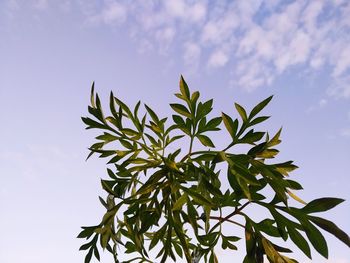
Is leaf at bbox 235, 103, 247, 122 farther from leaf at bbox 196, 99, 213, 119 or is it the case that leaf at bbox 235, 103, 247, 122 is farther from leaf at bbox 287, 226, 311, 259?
leaf at bbox 287, 226, 311, 259

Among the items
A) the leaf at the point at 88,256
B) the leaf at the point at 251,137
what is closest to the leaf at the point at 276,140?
the leaf at the point at 251,137

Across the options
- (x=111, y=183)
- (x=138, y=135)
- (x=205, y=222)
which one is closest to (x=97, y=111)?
(x=138, y=135)

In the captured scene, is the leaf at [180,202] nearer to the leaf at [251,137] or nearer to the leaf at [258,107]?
the leaf at [251,137]

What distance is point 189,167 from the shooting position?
8.36 ft

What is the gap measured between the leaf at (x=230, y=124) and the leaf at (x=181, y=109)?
11.9 inches

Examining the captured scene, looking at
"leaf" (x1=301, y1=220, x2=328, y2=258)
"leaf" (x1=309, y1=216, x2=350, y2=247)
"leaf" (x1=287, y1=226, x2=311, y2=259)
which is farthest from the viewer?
"leaf" (x1=287, y1=226, x2=311, y2=259)

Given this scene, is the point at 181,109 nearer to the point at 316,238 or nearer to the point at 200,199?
the point at 200,199

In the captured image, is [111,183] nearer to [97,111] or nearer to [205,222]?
[97,111]

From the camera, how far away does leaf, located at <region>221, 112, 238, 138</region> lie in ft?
9.01

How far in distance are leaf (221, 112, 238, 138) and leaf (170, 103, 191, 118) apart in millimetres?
303

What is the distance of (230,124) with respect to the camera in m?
2.77

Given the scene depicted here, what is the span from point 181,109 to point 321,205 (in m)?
1.15

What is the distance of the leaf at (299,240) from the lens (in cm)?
238

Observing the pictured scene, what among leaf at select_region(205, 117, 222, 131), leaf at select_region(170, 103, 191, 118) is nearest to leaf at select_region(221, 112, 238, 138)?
leaf at select_region(205, 117, 222, 131)
